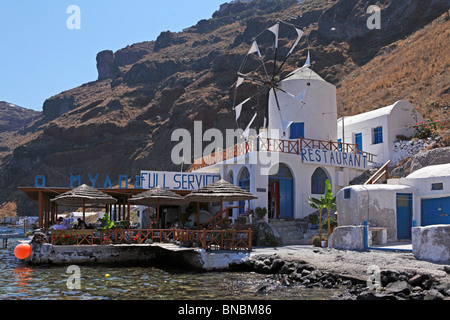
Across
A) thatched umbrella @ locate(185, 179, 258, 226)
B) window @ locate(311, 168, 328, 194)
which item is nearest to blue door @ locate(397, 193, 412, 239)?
thatched umbrella @ locate(185, 179, 258, 226)

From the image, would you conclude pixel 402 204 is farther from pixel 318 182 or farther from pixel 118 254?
pixel 118 254

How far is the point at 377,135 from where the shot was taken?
100 ft

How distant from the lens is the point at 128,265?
20047mm

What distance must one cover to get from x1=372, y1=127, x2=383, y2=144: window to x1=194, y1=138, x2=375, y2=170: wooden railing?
1.03 m

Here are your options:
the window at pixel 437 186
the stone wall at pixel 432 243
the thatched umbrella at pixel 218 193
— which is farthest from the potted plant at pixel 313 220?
the stone wall at pixel 432 243

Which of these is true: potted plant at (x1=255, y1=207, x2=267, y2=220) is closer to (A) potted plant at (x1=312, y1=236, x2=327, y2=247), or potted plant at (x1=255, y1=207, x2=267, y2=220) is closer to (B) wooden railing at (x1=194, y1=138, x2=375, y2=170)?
(B) wooden railing at (x1=194, y1=138, x2=375, y2=170)

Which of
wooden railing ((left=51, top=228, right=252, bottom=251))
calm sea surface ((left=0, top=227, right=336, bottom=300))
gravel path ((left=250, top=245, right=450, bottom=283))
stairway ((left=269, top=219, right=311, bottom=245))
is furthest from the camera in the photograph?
stairway ((left=269, top=219, right=311, bottom=245))

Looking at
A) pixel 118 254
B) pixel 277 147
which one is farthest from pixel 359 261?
pixel 277 147

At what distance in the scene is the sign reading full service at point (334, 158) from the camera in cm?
2678

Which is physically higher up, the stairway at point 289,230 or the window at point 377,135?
the window at point 377,135

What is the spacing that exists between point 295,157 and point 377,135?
7432mm

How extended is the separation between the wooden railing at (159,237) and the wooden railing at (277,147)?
6.91 meters

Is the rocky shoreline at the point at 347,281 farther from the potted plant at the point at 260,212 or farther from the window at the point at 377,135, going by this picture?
the window at the point at 377,135

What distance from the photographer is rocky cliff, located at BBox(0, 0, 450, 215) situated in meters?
75.8
